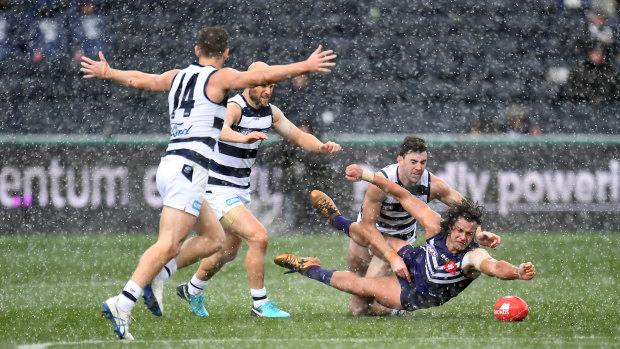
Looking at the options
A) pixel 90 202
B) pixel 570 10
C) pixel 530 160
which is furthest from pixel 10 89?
pixel 570 10

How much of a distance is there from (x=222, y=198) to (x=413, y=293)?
1544 mm

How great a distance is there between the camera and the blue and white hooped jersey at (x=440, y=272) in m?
6.77

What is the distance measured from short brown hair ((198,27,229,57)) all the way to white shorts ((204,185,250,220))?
1401mm

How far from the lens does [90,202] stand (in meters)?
13.6

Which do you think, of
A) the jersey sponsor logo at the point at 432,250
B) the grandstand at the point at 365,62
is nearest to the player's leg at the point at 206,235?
the jersey sponsor logo at the point at 432,250

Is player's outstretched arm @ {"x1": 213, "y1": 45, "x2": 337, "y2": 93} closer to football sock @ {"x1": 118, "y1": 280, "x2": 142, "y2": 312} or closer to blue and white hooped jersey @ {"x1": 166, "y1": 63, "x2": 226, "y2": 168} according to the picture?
blue and white hooped jersey @ {"x1": 166, "y1": 63, "x2": 226, "y2": 168}

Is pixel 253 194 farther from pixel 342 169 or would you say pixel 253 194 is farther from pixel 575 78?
pixel 575 78

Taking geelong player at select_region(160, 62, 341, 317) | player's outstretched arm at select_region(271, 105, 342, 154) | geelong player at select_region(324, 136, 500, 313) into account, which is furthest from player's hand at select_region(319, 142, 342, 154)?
geelong player at select_region(324, 136, 500, 313)

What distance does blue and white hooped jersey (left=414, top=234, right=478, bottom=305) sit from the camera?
6770mm

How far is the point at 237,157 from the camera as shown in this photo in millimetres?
7555

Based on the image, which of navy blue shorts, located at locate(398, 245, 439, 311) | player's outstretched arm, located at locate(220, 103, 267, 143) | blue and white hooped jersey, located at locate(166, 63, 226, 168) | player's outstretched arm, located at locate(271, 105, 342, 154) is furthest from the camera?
player's outstretched arm, located at locate(271, 105, 342, 154)

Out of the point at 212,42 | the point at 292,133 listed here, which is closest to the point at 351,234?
the point at 292,133

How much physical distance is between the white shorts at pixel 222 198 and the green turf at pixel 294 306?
30.6 inches

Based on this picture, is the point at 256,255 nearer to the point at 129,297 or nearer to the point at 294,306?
the point at 294,306
